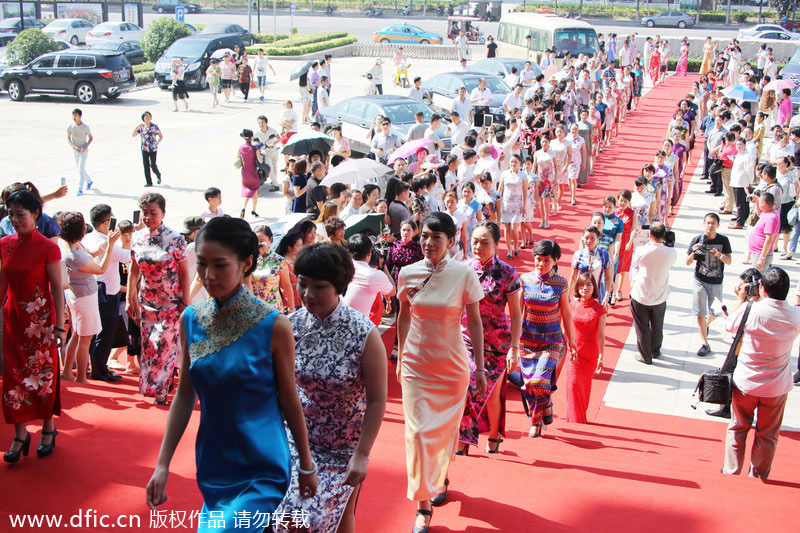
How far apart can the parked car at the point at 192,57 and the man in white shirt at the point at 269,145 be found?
13388 mm

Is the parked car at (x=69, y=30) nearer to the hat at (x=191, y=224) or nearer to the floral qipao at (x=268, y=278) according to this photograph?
the hat at (x=191, y=224)

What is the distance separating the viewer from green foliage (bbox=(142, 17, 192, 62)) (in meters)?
34.2

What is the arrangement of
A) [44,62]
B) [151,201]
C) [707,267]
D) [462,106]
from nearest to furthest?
[151,201]
[707,267]
[462,106]
[44,62]

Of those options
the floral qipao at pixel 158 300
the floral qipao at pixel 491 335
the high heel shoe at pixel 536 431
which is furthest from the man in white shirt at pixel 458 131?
the floral qipao at pixel 491 335

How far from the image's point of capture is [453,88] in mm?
22906

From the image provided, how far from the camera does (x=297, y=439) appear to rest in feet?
10.7

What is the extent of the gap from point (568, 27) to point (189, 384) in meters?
30.6

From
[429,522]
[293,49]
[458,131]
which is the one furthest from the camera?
[293,49]

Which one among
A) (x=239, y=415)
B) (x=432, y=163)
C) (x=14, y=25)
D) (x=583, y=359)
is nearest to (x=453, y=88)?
(x=432, y=163)

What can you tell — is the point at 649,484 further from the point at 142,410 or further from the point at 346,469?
the point at 142,410

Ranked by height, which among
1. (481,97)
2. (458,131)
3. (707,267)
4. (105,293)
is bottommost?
(707,267)

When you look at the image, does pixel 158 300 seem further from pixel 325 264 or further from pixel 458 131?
pixel 458 131

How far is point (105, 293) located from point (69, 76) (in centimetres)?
2091

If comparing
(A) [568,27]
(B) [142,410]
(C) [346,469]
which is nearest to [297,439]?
(C) [346,469]
